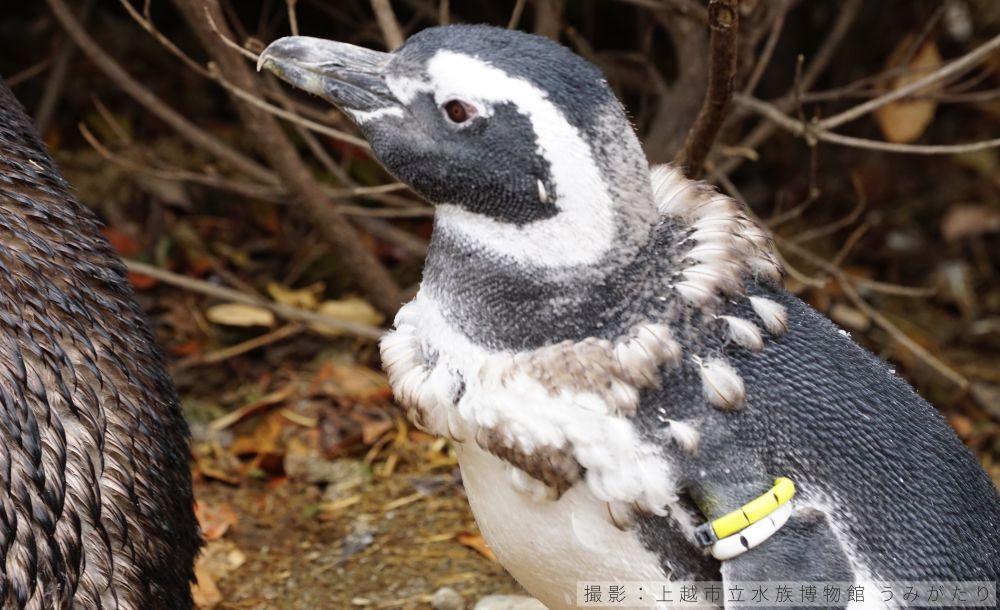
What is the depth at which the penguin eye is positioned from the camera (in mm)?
1692

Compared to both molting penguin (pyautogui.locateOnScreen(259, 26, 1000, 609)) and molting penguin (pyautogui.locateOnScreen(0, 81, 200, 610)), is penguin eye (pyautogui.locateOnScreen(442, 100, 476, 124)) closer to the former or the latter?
molting penguin (pyautogui.locateOnScreen(259, 26, 1000, 609))

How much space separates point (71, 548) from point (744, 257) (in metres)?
1.01

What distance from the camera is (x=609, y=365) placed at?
5.69 feet

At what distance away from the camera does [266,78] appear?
11.5 feet

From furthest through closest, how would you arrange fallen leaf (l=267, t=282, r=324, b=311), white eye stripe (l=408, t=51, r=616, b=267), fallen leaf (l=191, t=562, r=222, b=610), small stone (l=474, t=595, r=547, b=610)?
fallen leaf (l=267, t=282, r=324, b=311)
fallen leaf (l=191, t=562, r=222, b=610)
small stone (l=474, t=595, r=547, b=610)
white eye stripe (l=408, t=51, r=616, b=267)

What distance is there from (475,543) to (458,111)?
1.40 metres

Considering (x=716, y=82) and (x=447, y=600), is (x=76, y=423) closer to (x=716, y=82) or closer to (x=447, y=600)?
(x=447, y=600)

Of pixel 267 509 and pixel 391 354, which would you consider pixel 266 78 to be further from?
pixel 391 354

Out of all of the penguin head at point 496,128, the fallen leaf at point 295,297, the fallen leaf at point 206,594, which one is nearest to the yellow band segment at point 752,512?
the penguin head at point 496,128

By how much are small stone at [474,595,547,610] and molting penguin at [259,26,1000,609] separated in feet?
2.38

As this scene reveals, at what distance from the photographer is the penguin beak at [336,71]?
1.77m

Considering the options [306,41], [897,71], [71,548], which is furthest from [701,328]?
[897,71]

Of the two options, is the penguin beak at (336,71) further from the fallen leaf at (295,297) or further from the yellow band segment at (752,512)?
the fallen leaf at (295,297)

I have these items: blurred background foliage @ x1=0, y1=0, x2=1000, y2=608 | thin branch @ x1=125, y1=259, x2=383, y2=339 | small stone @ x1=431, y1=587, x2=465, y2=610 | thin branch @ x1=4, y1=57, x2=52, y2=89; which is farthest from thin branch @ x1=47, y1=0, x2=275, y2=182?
small stone @ x1=431, y1=587, x2=465, y2=610
